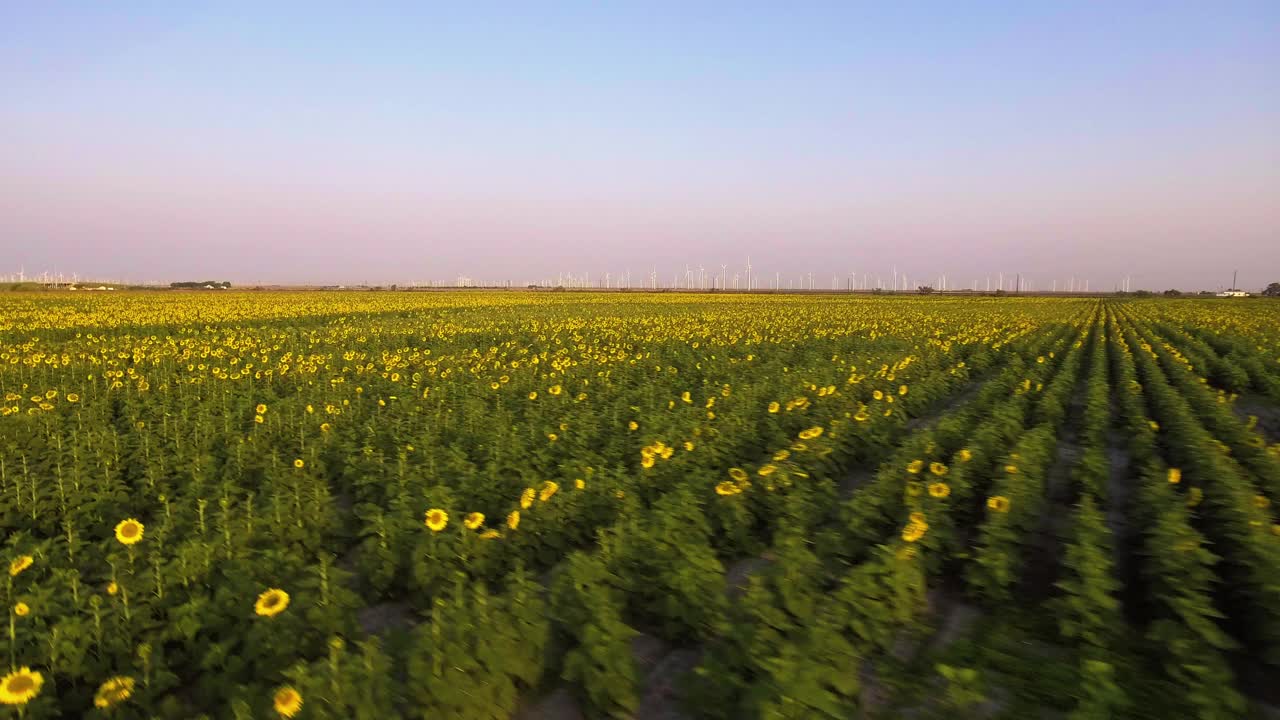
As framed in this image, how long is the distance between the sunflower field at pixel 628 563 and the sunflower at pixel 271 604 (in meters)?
0.03

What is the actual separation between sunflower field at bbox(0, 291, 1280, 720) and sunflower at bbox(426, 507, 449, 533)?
0.02 meters

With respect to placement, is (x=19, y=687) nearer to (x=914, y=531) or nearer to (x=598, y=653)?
(x=598, y=653)

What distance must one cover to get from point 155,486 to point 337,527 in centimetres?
219

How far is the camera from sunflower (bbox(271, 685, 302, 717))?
2.41 metres

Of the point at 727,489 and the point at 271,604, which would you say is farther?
the point at 727,489

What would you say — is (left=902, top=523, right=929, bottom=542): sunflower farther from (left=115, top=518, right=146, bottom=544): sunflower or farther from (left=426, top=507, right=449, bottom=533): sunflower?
(left=115, top=518, right=146, bottom=544): sunflower

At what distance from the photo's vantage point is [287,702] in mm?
2434

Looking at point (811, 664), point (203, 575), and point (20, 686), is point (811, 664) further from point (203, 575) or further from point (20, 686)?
point (203, 575)

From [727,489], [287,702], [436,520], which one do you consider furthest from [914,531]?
[287,702]

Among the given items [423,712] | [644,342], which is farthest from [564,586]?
[644,342]

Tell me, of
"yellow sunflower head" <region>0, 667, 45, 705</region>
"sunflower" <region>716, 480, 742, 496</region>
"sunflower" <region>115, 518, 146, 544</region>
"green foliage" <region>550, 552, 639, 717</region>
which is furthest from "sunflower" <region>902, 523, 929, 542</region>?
"sunflower" <region>115, 518, 146, 544</region>

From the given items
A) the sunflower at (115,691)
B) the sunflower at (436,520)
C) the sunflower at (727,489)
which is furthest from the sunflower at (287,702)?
the sunflower at (727,489)

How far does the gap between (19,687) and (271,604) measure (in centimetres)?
88

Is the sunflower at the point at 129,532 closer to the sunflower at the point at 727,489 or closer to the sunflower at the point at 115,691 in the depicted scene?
the sunflower at the point at 115,691
